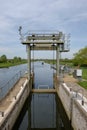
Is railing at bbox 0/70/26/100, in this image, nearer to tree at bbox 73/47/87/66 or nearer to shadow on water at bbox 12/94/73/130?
shadow on water at bbox 12/94/73/130

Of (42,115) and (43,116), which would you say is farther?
(42,115)

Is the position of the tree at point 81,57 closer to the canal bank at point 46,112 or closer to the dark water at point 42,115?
the canal bank at point 46,112

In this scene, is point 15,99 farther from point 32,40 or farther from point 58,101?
point 32,40

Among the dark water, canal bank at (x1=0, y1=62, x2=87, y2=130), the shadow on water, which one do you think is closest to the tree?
canal bank at (x1=0, y1=62, x2=87, y2=130)

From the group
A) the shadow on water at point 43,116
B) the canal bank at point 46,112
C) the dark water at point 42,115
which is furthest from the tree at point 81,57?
the shadow on water at point 43,116

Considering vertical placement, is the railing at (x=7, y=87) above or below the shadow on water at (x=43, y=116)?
above

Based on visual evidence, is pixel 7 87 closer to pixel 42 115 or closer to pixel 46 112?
pixel 46 112

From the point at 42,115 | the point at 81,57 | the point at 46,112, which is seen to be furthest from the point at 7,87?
the point at 81,57

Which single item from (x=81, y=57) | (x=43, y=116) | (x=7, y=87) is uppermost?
(x=81, y=57)

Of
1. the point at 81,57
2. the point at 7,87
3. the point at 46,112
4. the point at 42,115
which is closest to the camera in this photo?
the point at 42,115

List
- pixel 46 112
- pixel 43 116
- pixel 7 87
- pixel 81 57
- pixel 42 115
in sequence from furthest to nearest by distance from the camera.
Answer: pixel 81 57 < pixel 7 87 < pixel 46 112 < pixel 42 115 < pixel 43 116

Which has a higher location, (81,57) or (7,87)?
(81,57)

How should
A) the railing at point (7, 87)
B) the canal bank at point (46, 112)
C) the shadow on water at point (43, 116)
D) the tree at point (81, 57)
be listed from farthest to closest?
the tree at point (81, 57) < the railing at point (7, 87) < the shadow on water at point (43, 116) < the canal bank at point (46, 112)

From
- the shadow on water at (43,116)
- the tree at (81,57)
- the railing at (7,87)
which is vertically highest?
the tree at (81,57)
